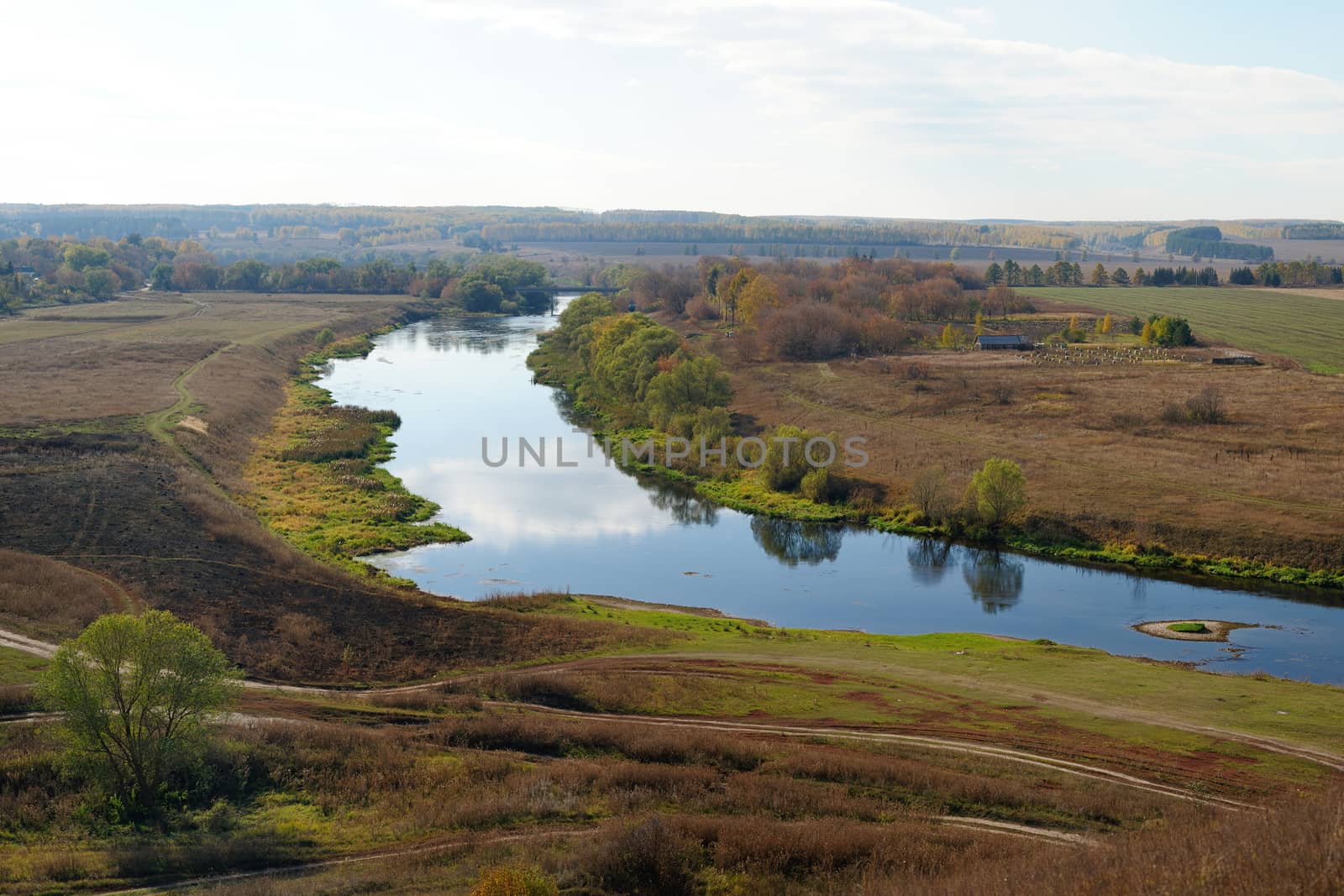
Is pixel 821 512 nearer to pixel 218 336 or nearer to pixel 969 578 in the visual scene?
pixel 969 578

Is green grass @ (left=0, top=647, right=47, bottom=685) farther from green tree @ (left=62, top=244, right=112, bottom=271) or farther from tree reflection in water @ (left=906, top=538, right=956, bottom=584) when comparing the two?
green tree @ (left=62, top=244, right=112, bottom=271)

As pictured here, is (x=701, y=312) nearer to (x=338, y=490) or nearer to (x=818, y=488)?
(x=818, y=488)

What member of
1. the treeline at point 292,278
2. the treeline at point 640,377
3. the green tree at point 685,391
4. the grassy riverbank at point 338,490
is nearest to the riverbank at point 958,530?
the green tree at point 685,391

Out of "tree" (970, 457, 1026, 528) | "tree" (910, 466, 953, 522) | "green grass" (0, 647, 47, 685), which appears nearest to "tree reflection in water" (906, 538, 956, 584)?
"tree" (910, 466, 953, 522)

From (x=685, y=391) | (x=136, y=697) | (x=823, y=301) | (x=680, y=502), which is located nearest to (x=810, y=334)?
(x=823, y=301)

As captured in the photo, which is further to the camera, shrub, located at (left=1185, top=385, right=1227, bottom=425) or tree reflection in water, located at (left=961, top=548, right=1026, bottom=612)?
shrub, located at (left=1185, top=385, right=1227, bottom=425)

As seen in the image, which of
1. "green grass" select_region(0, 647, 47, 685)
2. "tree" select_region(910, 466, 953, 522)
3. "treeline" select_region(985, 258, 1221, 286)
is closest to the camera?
"green grass" select_region(0, 647, 47, 685)
